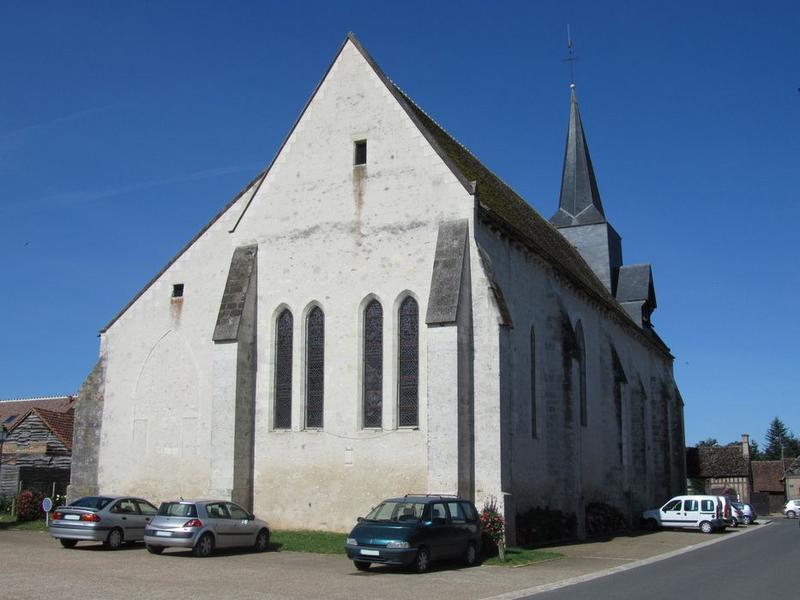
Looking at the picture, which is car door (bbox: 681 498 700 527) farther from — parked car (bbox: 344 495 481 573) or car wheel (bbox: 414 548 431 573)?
car wheel (bbox: 414 548 431 573)

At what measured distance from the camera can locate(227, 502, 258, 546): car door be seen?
18.6 metres

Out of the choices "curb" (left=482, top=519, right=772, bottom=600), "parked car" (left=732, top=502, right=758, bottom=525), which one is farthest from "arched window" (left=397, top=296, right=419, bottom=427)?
"parked car" (left=732, top=502, right=758, bottom=525)

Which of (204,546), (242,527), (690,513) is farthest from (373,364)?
(690,513)

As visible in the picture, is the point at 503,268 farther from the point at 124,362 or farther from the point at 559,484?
the point at 124,362

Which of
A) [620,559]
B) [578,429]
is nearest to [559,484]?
[578,429]

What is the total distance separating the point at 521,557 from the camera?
18.5 metres

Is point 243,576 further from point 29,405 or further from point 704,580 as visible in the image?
point 29,405

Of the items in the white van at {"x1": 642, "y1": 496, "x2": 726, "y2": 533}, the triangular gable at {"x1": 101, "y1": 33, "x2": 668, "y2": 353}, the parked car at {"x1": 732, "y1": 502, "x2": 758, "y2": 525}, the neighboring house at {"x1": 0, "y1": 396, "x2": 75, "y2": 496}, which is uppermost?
the triangular gable at {"x1": 101, "y1": 33, "x2": 668, "y2": 353}

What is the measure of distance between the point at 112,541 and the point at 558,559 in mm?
10407

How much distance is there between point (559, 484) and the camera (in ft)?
80.9

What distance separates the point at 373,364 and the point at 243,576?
859 centimetres

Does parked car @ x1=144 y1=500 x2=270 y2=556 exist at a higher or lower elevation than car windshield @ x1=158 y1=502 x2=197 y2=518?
lower

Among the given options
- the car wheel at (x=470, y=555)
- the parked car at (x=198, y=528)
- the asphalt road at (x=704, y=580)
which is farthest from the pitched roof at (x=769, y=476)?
the parked car at (x=198, y=528)

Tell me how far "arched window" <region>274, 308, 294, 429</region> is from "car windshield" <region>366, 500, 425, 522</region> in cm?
716
